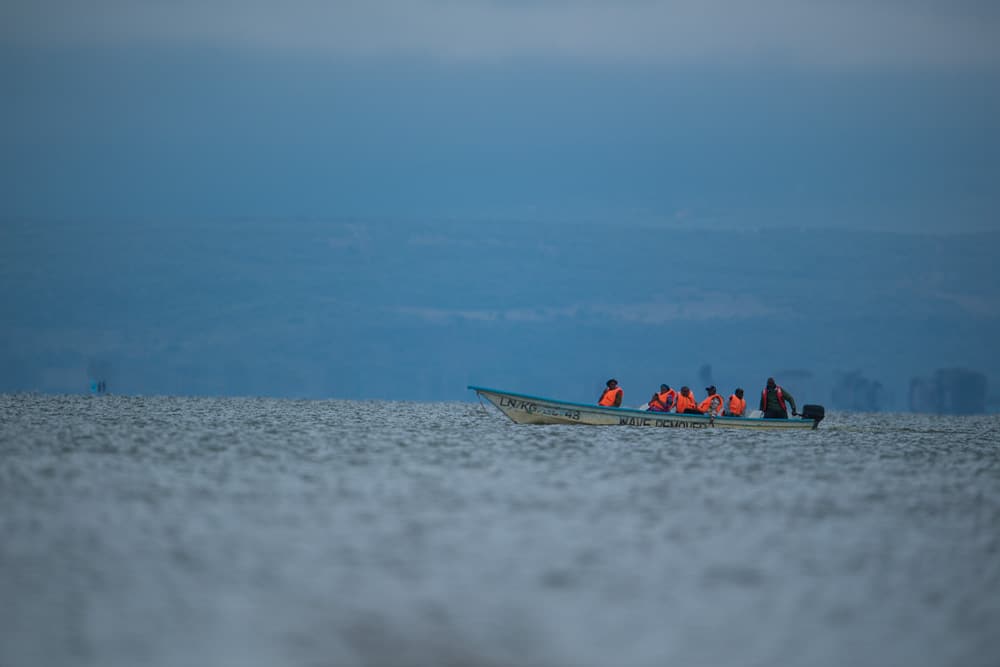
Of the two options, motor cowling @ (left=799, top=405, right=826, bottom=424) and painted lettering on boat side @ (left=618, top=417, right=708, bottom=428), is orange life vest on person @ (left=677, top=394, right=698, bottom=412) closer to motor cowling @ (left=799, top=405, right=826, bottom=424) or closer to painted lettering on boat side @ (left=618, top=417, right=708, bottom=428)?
painted lettering on boat side @ (left=618, top=417, right=708, bottom=428)

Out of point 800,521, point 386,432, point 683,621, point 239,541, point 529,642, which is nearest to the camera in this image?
point 529,642

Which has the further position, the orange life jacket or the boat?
the orange life jacket

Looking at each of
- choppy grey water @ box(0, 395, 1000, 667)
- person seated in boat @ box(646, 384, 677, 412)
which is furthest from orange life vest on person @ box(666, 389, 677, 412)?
choppy grey water @ box(0, 395, 1000, 667)

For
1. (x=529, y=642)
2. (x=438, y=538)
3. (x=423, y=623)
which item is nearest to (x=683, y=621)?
(x=529, y=642)

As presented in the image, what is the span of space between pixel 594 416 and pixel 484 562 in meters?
21.8

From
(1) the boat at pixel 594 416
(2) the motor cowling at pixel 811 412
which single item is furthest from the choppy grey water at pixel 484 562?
(2) the motor cowling at pixel 811 412

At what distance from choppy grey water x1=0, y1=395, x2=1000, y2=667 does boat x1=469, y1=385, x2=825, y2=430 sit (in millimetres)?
9043

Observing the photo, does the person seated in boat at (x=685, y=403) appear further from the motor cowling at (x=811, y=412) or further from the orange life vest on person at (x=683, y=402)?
the motor cowling at (x=811, y=412)

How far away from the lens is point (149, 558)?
595 inches

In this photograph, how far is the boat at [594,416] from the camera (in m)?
37.0

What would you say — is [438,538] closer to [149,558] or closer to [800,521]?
[149,558]

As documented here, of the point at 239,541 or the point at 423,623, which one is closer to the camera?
the point at 423,623

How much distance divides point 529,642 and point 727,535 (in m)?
6.35

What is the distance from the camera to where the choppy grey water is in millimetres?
12227
